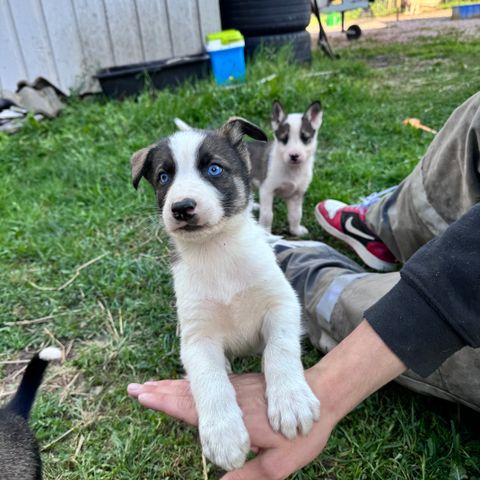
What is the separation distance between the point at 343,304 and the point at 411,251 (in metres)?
0.70

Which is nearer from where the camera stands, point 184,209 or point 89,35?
point 184,209

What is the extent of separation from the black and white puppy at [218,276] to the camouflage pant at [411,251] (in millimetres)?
315

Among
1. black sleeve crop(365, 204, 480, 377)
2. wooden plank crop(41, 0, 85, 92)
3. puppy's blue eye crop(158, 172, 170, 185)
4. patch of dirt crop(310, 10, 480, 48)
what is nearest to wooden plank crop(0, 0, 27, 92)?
wooden plank crop(41, 0, 85, 92)

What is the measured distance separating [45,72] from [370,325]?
6.27m

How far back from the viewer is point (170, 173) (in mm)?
2068

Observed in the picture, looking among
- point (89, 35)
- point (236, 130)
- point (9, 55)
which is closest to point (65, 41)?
point (89, 35)

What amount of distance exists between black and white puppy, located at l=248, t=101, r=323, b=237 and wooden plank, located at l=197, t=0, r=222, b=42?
351cm

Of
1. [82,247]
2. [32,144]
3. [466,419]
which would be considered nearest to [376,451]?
[466,419]

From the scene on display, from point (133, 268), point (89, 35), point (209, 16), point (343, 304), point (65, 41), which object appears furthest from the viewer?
point (209, 16)

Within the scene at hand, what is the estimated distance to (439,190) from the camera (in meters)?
2.32

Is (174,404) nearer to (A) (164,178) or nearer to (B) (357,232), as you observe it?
(A) (164,178)

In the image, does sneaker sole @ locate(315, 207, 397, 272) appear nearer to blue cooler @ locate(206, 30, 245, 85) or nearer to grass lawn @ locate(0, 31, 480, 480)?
grass lawn @ locate(0, 31, 480, 480)

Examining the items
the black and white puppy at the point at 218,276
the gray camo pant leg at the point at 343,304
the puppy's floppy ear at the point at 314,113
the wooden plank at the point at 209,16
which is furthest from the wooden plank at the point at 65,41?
the black and white puppy at the point at 218,276

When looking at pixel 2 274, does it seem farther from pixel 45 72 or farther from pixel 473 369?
pixel 45 72
